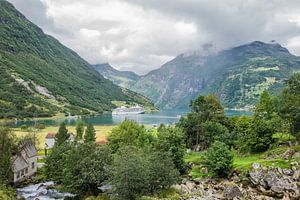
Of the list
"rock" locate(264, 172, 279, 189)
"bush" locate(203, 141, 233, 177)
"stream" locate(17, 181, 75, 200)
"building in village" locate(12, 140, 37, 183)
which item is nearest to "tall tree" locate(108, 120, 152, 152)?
"building in village" locate(12, 140, 37, 183)

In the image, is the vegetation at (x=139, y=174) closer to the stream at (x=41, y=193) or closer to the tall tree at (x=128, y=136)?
the stream at (x=41, y=193)

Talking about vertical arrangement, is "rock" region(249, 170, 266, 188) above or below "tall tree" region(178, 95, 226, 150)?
below

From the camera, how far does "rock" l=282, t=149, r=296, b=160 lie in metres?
57.7

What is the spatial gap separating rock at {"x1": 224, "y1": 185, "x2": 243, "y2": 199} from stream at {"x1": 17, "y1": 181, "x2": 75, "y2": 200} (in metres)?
26.2

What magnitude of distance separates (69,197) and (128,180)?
13118 mm

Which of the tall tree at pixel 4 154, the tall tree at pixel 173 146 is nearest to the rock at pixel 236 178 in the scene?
the tall tree at pixel 173 146

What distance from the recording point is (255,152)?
69250 millimetres

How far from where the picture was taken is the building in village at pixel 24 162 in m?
68.2

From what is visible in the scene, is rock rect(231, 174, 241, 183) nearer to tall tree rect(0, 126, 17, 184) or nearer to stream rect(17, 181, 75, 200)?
stream rect(17, 181, 75, 200)

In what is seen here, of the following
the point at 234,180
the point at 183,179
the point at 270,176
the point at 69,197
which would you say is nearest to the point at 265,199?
the point at 270,176

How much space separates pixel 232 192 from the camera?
5041 cm

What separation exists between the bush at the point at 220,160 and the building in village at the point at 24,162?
3706 cm

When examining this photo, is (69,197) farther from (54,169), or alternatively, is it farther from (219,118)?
(219,118)

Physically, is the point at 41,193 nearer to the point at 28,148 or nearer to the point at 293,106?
the point at 28,148
